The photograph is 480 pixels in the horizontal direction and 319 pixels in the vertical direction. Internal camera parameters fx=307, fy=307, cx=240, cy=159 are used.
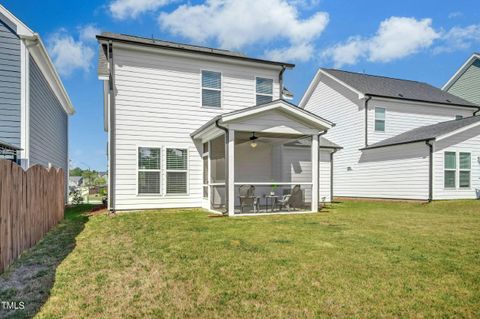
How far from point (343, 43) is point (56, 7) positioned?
23.7 metres

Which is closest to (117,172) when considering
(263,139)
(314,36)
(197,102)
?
(197,102)

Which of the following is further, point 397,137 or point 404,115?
point 404,115

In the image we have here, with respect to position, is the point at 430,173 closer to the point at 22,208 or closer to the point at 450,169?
the point at 450,169

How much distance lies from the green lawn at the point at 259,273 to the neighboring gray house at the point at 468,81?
2002 centimetres

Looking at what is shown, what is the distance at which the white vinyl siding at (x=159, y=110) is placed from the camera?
10.9 metres

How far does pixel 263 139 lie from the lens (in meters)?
12.2

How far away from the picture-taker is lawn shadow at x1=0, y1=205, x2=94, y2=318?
3.19 meters

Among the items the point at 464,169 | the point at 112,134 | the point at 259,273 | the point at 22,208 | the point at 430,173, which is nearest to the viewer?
the point at 259,273

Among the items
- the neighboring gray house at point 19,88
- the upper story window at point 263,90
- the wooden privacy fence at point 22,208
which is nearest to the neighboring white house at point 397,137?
the upper story window at point 263,90

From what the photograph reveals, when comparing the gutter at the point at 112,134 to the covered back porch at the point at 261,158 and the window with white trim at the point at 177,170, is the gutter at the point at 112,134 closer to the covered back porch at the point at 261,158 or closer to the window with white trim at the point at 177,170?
the window with white trim at the point at 177,170

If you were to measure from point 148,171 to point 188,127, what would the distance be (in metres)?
2.23

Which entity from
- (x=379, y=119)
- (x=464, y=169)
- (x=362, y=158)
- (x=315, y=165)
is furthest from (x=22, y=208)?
(x=379, y=119)

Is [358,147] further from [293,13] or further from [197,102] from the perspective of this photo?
[197,102]

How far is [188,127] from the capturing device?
11719 mm
